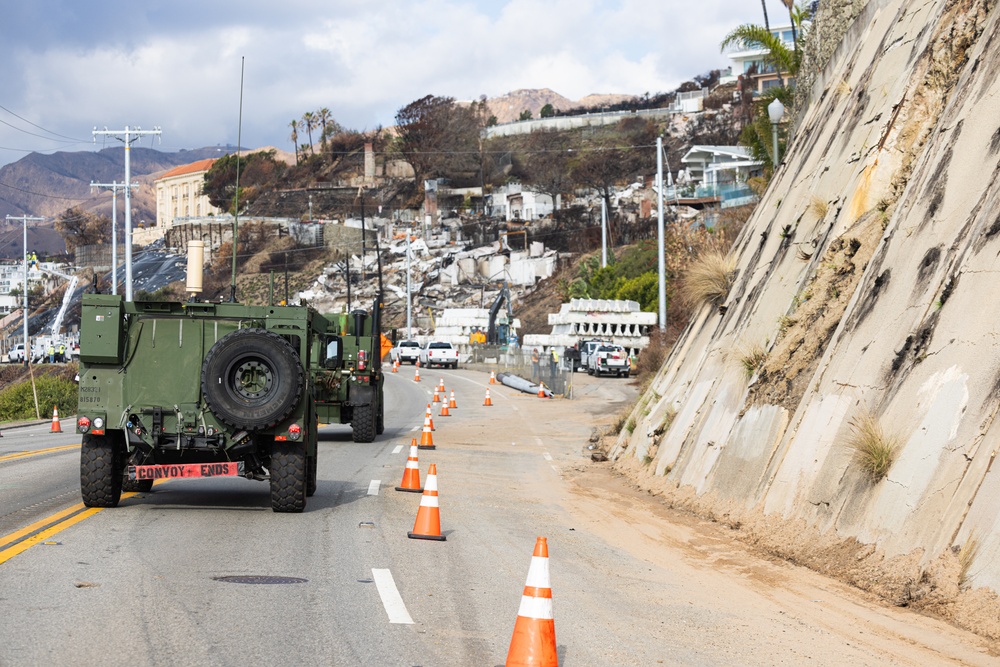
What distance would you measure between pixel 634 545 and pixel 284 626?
545cm

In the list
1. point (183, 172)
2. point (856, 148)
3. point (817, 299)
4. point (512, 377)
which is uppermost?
point (183, 172)

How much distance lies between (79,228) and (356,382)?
143 meters

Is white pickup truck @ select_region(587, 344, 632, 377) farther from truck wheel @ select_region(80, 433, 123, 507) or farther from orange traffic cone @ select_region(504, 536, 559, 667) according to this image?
orange traffic cone @ select_region(504, 536, 559, 667)

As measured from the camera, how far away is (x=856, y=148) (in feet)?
55.8

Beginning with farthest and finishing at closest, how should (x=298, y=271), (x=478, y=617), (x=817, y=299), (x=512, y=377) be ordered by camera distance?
(x=298, y=271) → (x=512, y=377) → (x=817, y=299) → (x=478, y=617)

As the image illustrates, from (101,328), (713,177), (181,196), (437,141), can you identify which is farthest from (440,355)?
(181,196)

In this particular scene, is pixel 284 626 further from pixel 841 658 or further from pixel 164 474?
pixel 164 474

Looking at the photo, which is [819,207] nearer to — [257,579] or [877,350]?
[877,350]

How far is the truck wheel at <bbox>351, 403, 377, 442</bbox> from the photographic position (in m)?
25.0

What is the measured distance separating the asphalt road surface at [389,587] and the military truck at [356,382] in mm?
7251

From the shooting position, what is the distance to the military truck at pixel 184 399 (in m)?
12.4

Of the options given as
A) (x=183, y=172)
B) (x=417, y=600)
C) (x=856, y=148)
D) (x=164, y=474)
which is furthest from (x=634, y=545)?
(x=183, y=172)

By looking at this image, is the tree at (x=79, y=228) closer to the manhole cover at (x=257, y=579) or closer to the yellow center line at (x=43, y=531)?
the yellow center line at (x=43, y=531)

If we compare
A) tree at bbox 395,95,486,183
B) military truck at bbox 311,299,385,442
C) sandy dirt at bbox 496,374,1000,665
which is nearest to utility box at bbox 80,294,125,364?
sandy dirt at bbox 496,374,1000,665
